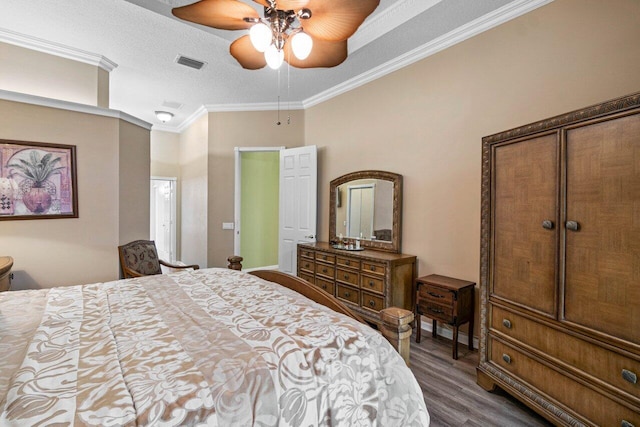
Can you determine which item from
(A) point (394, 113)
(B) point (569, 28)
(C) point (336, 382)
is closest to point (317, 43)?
(A) point (394, 113)

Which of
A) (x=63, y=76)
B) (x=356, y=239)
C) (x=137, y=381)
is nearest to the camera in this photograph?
(x=137, y=381)

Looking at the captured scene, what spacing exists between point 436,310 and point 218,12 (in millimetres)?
2887

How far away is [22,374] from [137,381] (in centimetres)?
37

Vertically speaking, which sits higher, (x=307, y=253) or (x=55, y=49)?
(x=55, y=49)

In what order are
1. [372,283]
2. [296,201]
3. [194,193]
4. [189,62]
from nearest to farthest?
[372,283]
[189,62]
[296,201]
[194,193]

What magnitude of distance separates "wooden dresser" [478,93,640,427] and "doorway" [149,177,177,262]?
587cm

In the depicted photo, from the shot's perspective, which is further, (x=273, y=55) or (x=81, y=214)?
(x=81, y=214)

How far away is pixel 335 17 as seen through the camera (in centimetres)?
178

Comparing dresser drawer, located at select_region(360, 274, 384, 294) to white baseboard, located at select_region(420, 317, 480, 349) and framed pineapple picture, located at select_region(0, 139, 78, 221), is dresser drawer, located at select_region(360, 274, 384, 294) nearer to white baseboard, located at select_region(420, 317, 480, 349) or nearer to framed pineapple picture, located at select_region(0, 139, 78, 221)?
white baseboard, located at select_region(420, 317, 480, 349)

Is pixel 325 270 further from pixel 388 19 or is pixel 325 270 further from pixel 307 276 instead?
pixel 388 19

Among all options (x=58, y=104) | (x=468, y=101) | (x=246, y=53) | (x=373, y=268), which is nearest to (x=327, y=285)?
(x=373, y=268)

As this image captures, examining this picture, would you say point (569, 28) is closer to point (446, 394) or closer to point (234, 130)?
point (446, 394)

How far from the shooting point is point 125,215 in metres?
3.48

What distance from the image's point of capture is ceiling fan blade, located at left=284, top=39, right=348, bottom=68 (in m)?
2.15
